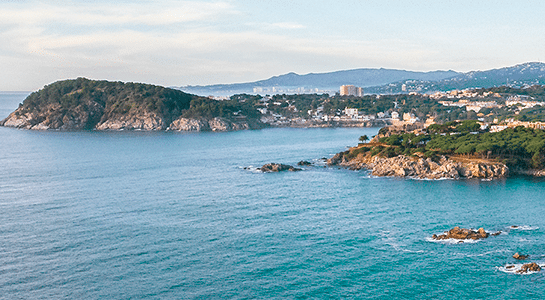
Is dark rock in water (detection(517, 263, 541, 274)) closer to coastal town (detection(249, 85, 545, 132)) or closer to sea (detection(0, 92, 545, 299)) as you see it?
sea (detection(0, 92, 545, 299))

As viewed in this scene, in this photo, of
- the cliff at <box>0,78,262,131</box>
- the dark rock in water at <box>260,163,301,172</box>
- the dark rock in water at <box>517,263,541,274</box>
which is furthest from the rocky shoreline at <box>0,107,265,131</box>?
the dark rock in water at <box>517,263,541,274</box>

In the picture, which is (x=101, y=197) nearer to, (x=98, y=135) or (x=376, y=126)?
(x=98, y=135)

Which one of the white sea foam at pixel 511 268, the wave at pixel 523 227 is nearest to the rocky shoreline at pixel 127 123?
the wave at pixel 523 227

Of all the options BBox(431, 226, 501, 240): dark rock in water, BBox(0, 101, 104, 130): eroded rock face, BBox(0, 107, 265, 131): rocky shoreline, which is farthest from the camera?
BBox(0, 101, 104, 130): eroded rock face

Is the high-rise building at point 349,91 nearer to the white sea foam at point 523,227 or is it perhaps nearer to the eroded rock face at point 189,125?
the eroded rock face at point 189,125

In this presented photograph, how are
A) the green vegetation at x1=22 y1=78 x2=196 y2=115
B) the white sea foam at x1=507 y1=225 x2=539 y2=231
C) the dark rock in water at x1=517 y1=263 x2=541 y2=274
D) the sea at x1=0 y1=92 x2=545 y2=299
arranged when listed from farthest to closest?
the green vegetation at x1=22 y1=78 x2=196 y2=115, the white sea foam at x1=507 y1=225 x2=539 y2=231, the dark rock in water at x1=517 y1=263 x2=541 y2=274, the sea at x1=0 y1=92 x2=545 y2=299

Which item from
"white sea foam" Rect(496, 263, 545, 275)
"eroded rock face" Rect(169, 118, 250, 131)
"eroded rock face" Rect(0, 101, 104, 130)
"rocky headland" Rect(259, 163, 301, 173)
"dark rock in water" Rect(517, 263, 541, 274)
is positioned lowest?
"white sea foam" Rect(496, 263, 545, 275)

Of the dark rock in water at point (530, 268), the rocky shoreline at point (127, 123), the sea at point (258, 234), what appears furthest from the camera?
the rocky shoreline at point (127, 123)

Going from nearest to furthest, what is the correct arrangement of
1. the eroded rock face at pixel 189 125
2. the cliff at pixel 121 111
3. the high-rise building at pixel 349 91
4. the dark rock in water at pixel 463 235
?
the dark rock in water at pixel 463 235
the eroded rock face at pixel 189 125
the cliff at pixel 121 111
the high-rise building at pixel 349 91
